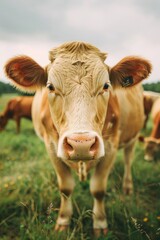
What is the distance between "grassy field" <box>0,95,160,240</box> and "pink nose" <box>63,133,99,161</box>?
0.41m

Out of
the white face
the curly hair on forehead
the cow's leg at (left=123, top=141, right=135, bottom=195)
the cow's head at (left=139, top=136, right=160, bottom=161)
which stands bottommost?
the cow's head at (left=139, top=136, right=160, bottom=161)

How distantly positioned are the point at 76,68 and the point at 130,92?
6.51ft

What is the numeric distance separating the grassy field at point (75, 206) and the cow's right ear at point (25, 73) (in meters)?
1.23

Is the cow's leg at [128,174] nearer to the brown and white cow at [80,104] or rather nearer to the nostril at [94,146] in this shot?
the brown and white cow at [80,104]

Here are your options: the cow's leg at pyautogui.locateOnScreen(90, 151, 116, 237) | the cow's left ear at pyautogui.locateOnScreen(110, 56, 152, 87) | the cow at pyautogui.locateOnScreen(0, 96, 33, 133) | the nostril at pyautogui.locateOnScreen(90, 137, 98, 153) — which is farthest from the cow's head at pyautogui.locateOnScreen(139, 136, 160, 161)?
the cow at pyautogui.locateOnScreen(0, 96, 33, 133)

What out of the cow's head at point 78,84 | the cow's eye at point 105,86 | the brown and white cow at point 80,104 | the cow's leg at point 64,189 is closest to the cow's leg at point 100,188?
the brown and white cow at point 80,104

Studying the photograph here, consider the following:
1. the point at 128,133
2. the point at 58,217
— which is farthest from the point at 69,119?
the point at 128,133

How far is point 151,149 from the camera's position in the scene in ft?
22.6

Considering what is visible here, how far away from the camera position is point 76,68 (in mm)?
2674

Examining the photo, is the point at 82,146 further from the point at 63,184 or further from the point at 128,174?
the point at 128,174

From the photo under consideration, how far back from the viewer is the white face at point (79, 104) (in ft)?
7.39

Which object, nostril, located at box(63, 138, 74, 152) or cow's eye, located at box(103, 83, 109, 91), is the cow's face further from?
nostril, located at box(63, 138, 74, 152)

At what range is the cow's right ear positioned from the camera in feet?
10.0

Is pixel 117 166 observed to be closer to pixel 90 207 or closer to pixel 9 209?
pixel 90 207
